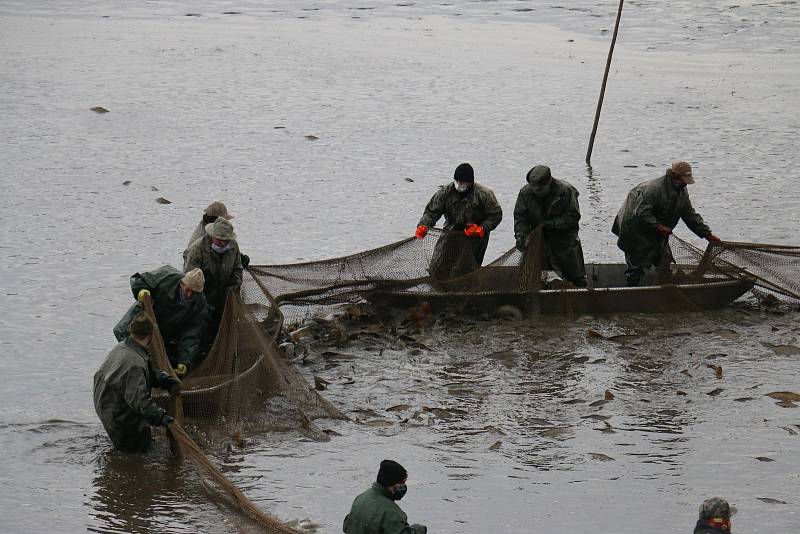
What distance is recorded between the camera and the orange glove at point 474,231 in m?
11.5

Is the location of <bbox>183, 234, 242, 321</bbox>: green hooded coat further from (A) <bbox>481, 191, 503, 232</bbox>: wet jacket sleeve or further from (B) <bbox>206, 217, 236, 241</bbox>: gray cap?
(A) <bbox>481, 191, 503, 232</bbox>: wet jacket sleeve

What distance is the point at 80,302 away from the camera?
40.5 ft

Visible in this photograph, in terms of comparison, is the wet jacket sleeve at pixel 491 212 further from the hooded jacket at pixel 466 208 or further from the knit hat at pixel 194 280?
the knit hat at pixel 194 280

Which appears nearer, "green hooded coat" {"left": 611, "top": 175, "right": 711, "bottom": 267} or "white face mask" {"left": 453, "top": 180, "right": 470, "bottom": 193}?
"white face mask" {"left": 453, "top": 180, "right": 470, "bottom": 193}

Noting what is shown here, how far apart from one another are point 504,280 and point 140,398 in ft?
15.9

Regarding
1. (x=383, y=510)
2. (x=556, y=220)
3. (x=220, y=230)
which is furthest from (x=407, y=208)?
(x=383, y=510)

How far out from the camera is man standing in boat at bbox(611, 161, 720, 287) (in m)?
11.7

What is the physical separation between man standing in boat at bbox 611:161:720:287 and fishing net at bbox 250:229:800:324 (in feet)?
0.50

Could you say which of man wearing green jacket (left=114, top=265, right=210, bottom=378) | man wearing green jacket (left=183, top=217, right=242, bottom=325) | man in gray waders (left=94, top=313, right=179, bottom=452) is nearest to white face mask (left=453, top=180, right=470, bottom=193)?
man wearing green jacket (left=183, top=217, right=242, bottom=325)

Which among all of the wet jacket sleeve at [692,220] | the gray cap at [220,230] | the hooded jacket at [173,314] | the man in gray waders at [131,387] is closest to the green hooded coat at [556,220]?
the wet jacket sleeve at [692,220]

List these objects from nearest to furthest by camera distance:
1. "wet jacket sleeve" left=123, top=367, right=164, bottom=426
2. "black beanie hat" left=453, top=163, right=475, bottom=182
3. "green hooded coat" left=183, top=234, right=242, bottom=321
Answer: "wet jacket sleeve" left=123, top=367, right=164, bottom=426, "green hooded coat" left=183, top=234, right=242, bottom=321, "black beanie hat" left=453, top=163, right=475, bottom=182

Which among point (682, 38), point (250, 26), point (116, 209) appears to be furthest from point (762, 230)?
point (250, 26)

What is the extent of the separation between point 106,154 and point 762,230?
10.0 meters

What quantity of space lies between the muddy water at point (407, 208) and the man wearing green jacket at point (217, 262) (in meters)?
1.18
